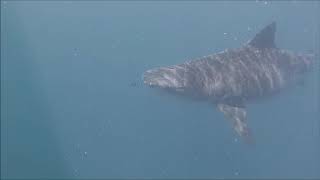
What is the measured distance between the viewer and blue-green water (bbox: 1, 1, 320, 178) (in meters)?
19.0

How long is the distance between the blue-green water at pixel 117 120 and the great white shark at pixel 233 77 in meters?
0.66

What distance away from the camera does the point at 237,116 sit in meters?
14.0

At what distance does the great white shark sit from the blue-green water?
25.9 inches

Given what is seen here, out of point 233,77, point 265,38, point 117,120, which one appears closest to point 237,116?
point 233,77

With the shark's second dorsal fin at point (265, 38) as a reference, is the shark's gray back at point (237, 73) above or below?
below

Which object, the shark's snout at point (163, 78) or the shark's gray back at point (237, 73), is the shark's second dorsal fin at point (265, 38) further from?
the shark's snout at point (163, 78)

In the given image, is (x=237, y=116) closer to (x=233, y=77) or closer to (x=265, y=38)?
(x=233, y=77)

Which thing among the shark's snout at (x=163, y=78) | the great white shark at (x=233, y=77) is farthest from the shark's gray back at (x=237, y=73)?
the shark's snout at (x=163, y=78)

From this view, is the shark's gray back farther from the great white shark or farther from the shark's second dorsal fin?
the shark's second dorsal fin

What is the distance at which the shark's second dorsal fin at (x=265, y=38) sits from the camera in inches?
568

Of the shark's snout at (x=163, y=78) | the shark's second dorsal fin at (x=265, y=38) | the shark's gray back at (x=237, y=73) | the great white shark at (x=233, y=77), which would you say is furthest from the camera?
the shark's second dorsal fin at (x=265, y=38)

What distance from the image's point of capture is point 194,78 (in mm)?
13461

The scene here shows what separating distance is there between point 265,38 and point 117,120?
772 cm

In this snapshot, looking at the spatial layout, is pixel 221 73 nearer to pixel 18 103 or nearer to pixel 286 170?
pixel 286 170
